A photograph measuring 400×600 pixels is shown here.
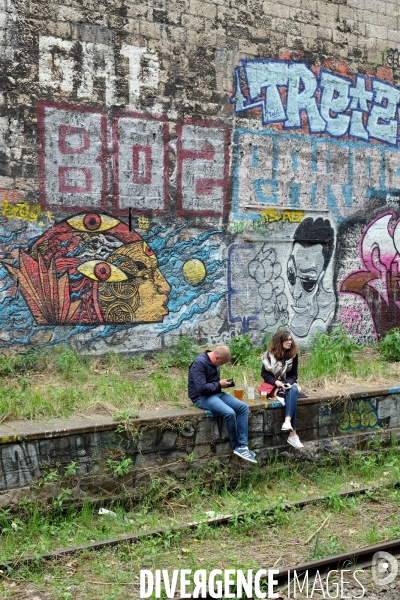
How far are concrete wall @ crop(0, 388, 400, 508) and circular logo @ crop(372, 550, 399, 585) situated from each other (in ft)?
A: 6.32

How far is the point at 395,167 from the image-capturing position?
12.4 m

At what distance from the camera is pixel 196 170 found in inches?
413

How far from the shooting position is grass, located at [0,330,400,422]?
7.02 m

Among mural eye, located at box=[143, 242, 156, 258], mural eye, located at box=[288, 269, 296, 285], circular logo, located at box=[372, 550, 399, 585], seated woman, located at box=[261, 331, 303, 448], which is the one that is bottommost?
circular logo, located at box=[372, 550, 399, 585]

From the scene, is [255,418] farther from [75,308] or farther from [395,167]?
[395,167]

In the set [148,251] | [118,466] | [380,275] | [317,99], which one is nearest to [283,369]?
[118,466]

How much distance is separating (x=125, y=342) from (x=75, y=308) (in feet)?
3.01

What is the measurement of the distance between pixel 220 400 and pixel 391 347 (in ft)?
16.9

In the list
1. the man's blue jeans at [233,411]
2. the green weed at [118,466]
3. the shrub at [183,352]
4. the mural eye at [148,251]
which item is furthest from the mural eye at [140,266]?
the green weed at [118,466]

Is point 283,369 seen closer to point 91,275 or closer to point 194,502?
point 194,502

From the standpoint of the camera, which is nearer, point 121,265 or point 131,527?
point 131,527

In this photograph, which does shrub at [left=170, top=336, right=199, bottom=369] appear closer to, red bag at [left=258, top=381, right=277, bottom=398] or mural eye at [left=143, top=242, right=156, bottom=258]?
mural eye at [left=143, top=242, right=156, bottom=258]

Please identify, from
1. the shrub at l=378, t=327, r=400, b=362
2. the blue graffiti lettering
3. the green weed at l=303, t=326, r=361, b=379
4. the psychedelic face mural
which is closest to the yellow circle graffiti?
the psychedelic face mural

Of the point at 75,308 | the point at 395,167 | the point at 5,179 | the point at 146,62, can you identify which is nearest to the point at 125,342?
the point at 75,308
